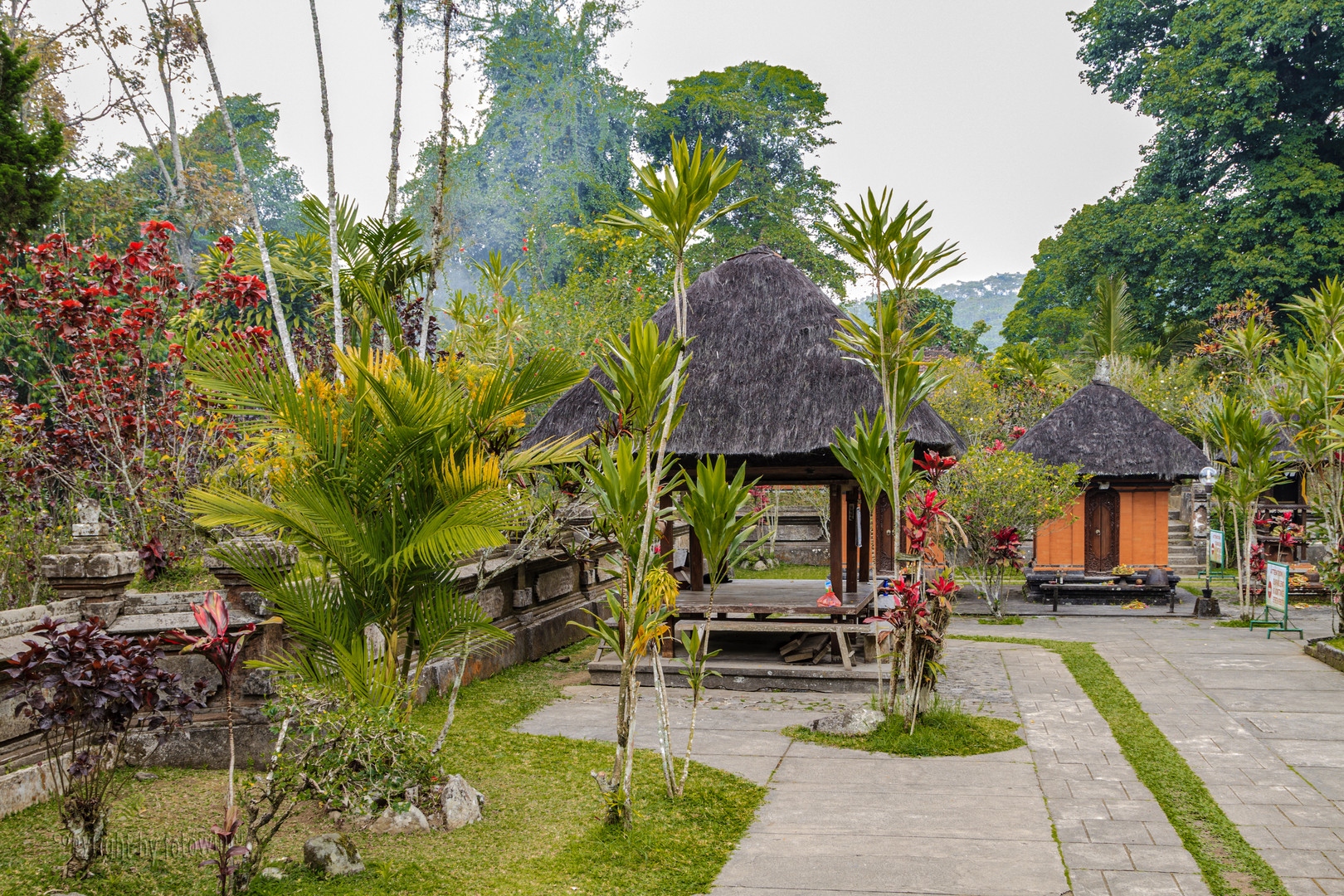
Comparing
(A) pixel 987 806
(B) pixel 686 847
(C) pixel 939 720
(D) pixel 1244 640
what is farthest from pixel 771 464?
(D) pixel 1244 640

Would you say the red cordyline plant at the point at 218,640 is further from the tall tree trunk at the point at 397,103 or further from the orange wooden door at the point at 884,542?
the orange wooden door at the point at 884,542

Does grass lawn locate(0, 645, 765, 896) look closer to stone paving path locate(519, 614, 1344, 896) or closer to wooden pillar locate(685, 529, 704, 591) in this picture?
stone paving path locate(519, 614, 1344, 896)

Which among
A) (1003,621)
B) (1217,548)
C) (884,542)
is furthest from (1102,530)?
(1003,621)

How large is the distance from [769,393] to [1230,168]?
2515cm

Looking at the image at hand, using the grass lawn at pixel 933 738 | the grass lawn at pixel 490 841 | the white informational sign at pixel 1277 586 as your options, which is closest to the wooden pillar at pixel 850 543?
the grass lawn at pixel 933 738

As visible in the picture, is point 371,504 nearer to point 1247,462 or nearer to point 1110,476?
point 1247,462

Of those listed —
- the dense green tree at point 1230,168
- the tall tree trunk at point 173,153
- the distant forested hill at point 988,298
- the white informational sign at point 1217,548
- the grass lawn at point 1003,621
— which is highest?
the distant forested hill at point 988,298

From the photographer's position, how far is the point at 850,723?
6.96 meters

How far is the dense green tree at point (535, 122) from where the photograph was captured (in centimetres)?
3108

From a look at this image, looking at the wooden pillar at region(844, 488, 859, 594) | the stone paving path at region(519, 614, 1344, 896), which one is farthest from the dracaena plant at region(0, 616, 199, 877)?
the wooden pillar at region(844, 488, 859, 594)

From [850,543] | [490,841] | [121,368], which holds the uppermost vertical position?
[121,368]

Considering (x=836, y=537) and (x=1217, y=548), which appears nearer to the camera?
(x=836, y=537)

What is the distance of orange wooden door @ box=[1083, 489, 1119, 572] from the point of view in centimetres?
1725

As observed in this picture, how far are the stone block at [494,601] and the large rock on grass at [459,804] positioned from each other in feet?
13.0
